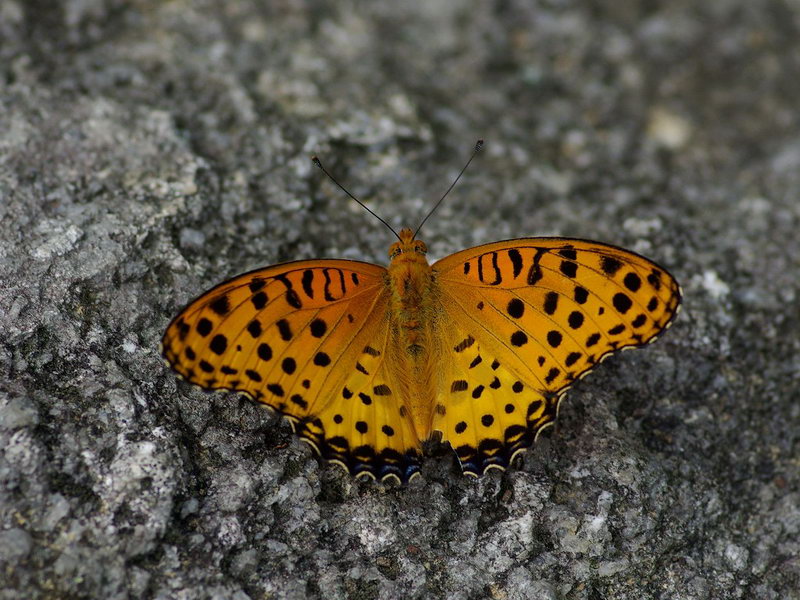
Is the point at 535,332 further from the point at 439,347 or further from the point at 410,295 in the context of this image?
the point at 410,295

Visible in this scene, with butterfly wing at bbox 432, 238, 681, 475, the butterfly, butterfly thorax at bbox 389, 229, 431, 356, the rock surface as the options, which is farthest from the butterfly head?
the rock surface

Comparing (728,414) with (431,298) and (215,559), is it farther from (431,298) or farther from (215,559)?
(215,559)

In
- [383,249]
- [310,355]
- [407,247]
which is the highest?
[407,247]

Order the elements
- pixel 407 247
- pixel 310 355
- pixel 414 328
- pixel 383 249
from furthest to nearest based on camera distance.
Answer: pixel 383 249 → pixel 407 247 → pixel 414 328 → pixel 310 355

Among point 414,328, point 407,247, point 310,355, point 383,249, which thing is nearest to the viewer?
point 310,355

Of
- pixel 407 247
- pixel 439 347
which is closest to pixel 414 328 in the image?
pixel 439 347

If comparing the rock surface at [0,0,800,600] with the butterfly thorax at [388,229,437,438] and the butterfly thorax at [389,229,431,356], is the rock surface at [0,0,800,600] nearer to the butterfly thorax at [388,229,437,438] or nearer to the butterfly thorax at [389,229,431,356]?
the butterfly thorax at [388,229,437,438]

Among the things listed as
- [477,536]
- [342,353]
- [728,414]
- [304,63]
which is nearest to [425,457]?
[477,536]
